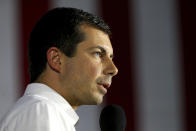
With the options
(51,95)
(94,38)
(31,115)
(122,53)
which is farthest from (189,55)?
(31,115)

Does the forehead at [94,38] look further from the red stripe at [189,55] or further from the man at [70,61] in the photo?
the red stripe at [189,55]

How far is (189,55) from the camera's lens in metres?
3.24

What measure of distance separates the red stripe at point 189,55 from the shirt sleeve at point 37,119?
2293 mm

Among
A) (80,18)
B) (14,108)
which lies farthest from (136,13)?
(14,108)

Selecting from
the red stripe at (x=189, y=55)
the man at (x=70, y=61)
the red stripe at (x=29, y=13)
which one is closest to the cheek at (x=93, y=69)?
the man at (x=70, y=61)

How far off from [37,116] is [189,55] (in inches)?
95.6

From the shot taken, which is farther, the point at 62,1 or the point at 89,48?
the point at 62,1

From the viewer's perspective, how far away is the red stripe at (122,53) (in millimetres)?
3080

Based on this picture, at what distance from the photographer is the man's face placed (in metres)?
1.14

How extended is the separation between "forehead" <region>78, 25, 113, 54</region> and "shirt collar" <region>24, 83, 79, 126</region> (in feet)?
0.48

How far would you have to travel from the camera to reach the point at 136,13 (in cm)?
321

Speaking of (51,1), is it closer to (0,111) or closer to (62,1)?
(62,1)

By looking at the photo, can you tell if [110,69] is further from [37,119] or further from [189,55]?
[189,55]

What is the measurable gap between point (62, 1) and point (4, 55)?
0.52 m
